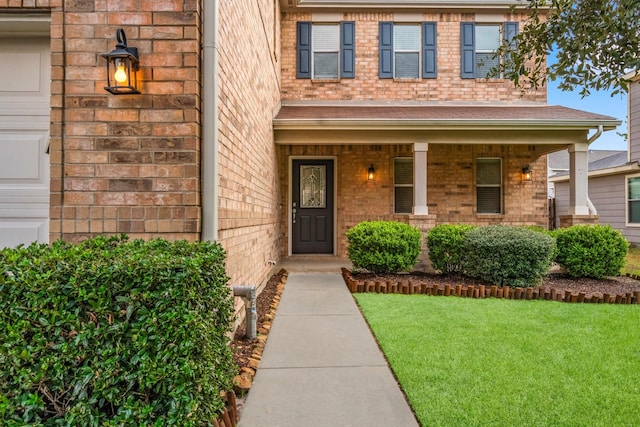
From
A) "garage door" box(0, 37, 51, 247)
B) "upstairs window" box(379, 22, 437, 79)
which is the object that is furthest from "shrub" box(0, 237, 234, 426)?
"upstairs window" box(379, 22, 437, 79)

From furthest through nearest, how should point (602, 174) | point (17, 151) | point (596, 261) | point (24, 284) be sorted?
1. point (602, 174)
2. point (596, 261)
3. point (17, 151)
4. point (24, 284)

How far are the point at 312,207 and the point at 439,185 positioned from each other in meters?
3.10

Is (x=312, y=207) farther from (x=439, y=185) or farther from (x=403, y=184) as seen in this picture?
(x=439, y=185)

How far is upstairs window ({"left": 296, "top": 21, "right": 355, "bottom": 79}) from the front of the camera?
894 cm

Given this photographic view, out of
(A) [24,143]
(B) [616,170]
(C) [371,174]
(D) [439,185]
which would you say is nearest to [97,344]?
(A) [24,143]

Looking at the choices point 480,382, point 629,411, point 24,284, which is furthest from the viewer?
point 480,382

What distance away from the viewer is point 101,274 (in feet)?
5.46

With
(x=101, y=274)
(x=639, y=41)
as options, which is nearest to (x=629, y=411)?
(x=639, y=41)

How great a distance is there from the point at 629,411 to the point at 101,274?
10.5 feet

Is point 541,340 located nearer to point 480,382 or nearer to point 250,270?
point 480,382

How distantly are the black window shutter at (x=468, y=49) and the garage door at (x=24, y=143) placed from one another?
8.72 meters

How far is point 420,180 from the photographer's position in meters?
7.23

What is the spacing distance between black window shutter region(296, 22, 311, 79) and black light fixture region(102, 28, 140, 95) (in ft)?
22.5

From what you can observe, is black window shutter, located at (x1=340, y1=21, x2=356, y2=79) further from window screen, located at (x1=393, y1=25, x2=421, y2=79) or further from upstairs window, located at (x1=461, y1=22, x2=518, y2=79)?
upstairs window, located at (x1=461, y1=22, x2=518, y2=79)
